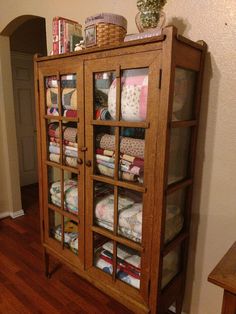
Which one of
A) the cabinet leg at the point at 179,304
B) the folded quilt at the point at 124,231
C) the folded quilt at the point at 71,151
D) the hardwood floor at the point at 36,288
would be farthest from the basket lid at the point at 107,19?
the hardwood floor at the point at 36,288

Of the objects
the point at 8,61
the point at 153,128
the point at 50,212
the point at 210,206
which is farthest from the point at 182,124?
the point at 8,61

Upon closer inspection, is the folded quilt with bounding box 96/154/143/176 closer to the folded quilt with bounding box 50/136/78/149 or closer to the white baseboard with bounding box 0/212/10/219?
the folded quilt with bounding box 50/136/78/149

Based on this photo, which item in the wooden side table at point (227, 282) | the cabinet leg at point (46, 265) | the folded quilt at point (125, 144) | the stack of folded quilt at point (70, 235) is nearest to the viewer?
the wooden side table at point (227, 282)

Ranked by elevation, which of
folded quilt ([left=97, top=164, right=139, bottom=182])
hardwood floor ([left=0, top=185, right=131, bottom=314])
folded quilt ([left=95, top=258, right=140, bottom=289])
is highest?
folded quilt ([left=97, top=164, right=139, bottom=182])

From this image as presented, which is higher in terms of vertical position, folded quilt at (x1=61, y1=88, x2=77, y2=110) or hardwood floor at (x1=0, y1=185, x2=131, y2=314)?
folded quilt at (x1=61, y1=88, x2=77, y2=110)

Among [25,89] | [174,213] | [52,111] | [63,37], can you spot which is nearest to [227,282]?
[174,213]

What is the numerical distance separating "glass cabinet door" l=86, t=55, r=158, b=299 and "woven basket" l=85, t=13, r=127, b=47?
0.14m

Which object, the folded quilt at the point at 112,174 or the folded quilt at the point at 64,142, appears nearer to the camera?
the folded quilt at the point at 112,174

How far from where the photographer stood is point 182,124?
3.84 feet

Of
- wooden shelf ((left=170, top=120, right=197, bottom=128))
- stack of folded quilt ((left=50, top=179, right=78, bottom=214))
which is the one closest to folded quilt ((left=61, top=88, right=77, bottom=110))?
stack of folded quilt ((left=50, top=179, right=78, bottom=214))

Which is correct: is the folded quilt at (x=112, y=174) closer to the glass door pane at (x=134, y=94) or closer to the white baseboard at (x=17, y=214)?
the glass door pane at (x=134, y=94)

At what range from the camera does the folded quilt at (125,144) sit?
1188 mm

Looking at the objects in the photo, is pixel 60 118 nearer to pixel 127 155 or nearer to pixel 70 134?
pixel 70 134

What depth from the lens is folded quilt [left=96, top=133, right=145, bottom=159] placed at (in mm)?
1188
